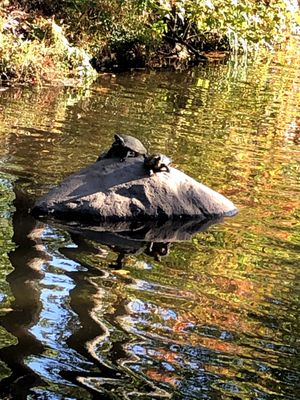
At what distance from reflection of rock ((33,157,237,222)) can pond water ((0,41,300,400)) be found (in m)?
0.32

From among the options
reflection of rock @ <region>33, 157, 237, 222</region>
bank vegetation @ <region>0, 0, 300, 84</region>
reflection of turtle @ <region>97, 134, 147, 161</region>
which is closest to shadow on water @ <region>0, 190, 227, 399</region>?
reflection of rock @ <region>33, 157, 237, 222</region>

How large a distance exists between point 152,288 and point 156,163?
223 cm

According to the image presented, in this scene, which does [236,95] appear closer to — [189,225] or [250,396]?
[189,225]

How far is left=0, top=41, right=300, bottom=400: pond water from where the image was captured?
4738 mm

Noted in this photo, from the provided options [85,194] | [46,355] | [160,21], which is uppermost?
[160,21]

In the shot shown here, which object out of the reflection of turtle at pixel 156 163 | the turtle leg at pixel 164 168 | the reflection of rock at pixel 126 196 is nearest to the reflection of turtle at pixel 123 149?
the reflection of rock at pixel 126 196

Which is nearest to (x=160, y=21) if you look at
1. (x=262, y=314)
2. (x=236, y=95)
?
(x=236, y=95)

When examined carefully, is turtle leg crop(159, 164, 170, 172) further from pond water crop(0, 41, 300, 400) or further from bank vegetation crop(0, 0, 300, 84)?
bank vegetation crop(0, 0, 300, 84)

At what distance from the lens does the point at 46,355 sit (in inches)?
191

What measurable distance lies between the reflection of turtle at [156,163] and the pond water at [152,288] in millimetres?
847

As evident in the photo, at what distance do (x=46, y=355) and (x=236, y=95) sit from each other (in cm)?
1353

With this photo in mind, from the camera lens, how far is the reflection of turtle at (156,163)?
8055 mm

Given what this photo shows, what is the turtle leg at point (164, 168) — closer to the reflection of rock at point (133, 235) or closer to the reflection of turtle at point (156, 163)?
the reflection of turtle at point (156, 163)

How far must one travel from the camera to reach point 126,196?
26.1 ft
